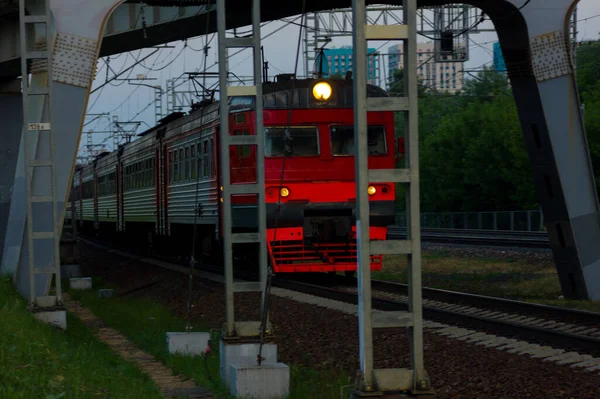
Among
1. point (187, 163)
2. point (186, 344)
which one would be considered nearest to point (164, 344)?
point (186, 344)

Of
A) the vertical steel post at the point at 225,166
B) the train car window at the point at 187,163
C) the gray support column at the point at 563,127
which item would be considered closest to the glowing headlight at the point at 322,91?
the gray support column at the point at 563,127

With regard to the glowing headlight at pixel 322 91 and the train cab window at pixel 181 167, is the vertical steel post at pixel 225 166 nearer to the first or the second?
the glowing headlight at pixel 322 91

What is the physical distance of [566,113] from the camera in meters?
16.1

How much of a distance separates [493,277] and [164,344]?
36.0ft

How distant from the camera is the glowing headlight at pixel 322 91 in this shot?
18188mm

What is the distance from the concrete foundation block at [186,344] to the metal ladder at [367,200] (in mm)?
5562

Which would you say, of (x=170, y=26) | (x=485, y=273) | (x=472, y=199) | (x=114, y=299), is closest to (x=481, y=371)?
(x=170, y=26)

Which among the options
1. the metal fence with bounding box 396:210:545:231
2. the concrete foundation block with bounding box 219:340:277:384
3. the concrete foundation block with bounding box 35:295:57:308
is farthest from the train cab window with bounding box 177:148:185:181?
the metal fence with bounding box 396:210:545:231

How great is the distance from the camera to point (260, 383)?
29.4ft

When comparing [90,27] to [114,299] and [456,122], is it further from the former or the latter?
[456,122]

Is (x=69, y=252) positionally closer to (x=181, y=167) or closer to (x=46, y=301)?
(x=181, y=167)

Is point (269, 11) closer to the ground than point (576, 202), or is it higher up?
higher up

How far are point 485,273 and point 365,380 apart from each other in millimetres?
17519

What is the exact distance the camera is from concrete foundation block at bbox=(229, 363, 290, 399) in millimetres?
8945
